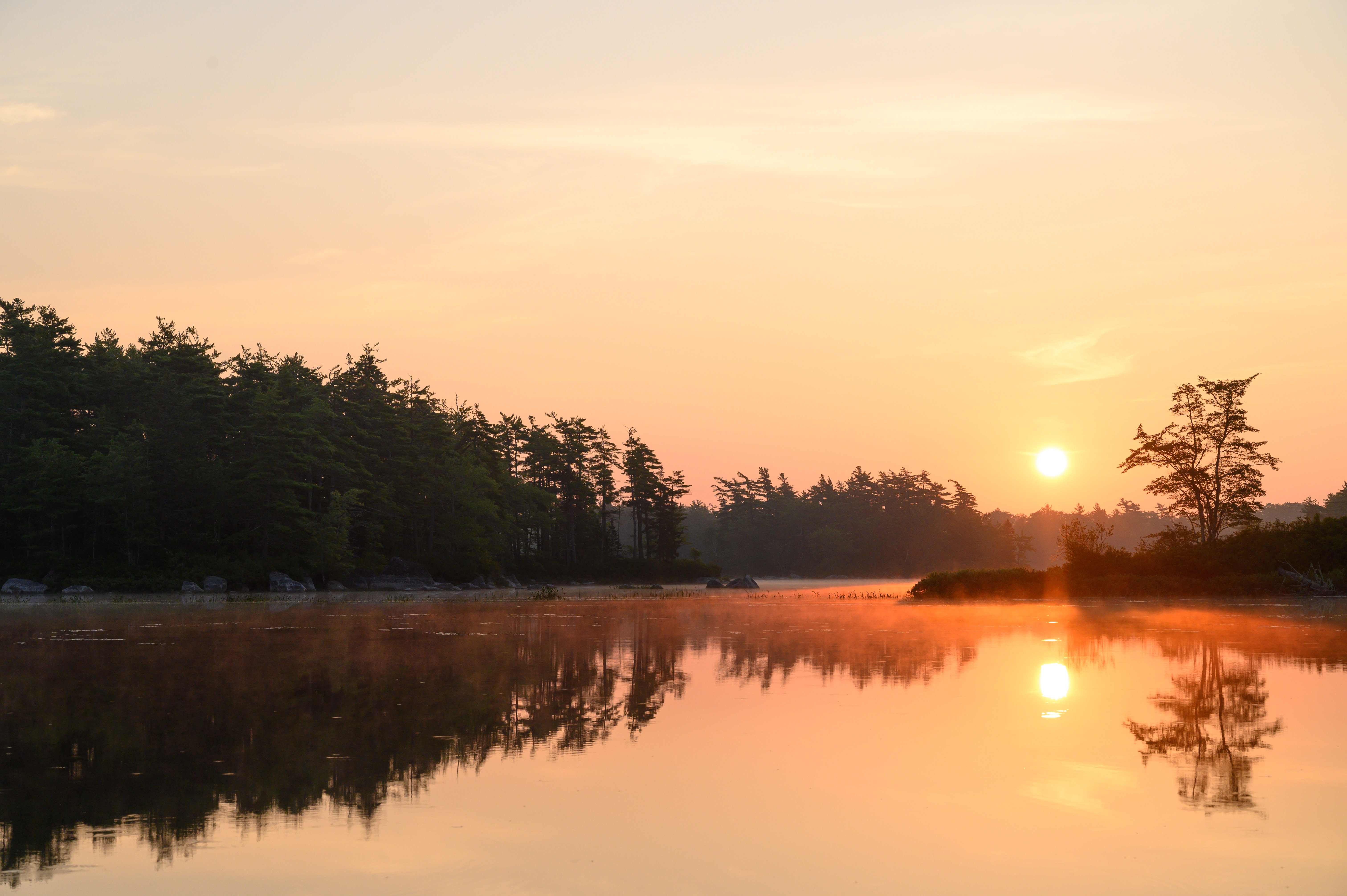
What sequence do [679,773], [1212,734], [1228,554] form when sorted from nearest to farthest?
1. [679,773]
2. [1212,734]
3. [1228,554]

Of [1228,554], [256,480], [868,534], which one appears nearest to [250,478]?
[256,480]

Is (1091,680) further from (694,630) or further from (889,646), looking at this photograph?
(694,630)

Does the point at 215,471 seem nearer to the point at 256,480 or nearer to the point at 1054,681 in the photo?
the point at 256,480

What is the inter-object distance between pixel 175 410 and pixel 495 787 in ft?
250

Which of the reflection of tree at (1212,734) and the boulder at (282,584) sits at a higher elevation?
the reflection of tree at (1212,734)

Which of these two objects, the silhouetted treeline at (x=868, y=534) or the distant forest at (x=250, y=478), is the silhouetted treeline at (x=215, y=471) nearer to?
the distant forest at (x=250, y=478)

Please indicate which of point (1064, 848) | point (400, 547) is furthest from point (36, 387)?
point (1064, 848)

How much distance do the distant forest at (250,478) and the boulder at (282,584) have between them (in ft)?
2.29

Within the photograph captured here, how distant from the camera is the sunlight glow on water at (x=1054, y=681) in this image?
15.4 metres

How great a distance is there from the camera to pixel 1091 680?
17.0 metres

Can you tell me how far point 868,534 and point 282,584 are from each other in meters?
131

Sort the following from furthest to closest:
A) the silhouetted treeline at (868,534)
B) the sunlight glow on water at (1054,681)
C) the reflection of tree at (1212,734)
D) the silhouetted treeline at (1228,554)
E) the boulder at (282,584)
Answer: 1. the silhouetted treeline at (868,534)
2. the boulder at (282,584)
3. the silhouetted treeline at (1228,554)
4. the sunlight glow on water at (1054,681)
5. the reflection of tree at (1212,734)

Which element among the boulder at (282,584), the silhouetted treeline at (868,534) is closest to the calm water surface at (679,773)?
the boulder at (282,584)

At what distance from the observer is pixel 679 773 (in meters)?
10.2
